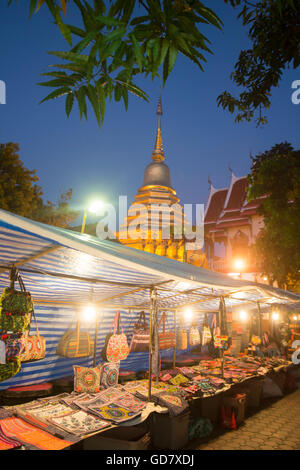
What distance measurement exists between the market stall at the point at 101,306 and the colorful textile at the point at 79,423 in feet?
0.06

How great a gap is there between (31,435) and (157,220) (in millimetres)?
16821

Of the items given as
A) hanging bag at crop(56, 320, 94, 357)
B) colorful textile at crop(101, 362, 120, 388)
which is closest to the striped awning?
hanging bag at crop(56, 320, 94, 357)

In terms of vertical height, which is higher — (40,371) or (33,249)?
(33,249)

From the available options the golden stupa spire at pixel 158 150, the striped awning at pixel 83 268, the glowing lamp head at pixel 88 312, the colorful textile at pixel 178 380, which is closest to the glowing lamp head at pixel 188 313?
the striped awning at pixel 83 268

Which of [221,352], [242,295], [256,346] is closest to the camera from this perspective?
[221,352]

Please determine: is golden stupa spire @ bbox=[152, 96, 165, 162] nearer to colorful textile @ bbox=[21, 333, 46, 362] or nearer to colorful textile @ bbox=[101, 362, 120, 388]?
colorful textile @ bbox=[101, 362, 120, 388]

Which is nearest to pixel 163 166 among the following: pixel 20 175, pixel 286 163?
pixel 20 175

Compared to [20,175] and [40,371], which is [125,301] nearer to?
[40,371]

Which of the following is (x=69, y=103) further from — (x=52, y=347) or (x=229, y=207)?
(x=229, y=207)

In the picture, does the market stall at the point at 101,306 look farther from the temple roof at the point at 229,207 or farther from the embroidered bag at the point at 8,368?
the temple roof at the point at 229,207

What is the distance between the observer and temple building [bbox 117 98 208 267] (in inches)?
562

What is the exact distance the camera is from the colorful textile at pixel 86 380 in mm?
4910
